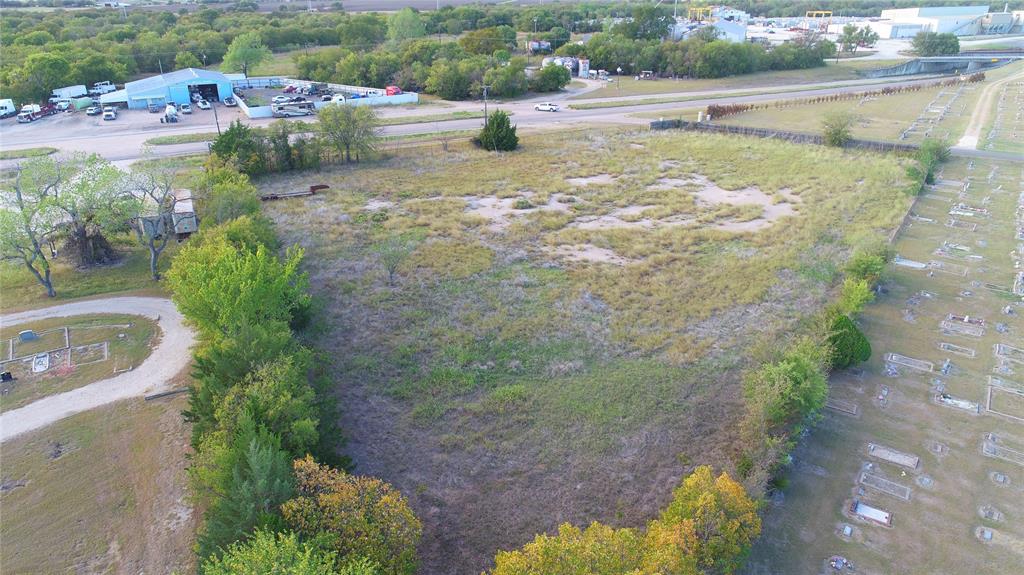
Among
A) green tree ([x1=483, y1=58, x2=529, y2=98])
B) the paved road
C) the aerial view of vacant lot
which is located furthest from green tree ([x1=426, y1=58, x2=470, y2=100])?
the aerial view of vacant lot

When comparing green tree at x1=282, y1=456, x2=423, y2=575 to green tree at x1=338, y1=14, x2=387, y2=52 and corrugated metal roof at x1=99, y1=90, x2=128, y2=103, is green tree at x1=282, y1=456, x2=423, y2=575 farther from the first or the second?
green tree at x1=338, y1=14, x2=387, y2=52

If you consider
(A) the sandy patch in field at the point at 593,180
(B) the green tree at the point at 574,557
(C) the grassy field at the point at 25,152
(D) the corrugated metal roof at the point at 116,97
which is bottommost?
(B) the green tree at the point at 574,557

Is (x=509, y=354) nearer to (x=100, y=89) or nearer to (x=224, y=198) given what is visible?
(x=224, y=198)

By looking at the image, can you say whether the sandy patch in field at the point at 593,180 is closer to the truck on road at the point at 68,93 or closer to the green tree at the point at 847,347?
the green tree at the point at 847,347

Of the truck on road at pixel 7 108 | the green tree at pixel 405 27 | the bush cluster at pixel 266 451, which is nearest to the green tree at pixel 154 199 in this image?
the bush cluster at pixel 266 451

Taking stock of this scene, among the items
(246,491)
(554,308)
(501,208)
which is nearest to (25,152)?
(501,208)

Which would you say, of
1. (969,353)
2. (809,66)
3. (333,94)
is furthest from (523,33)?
(969,353)
